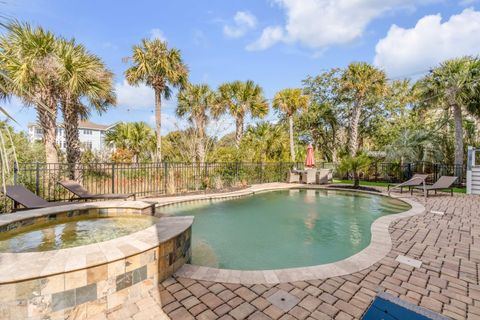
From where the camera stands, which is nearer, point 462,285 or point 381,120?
point 462,285

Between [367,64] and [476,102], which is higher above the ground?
[367,64]

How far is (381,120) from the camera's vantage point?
2080 centimetres

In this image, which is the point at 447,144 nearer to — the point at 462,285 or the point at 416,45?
the point at 416,45

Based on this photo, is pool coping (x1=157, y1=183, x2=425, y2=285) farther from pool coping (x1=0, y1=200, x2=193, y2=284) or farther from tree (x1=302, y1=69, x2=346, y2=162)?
tree (x1=302, y1=69, x2=346, y2=162)

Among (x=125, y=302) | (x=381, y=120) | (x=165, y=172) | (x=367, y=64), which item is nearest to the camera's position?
(x=125, y=302)

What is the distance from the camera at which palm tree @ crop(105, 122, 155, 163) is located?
20016 millimetres

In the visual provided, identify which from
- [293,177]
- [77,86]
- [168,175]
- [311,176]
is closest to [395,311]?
[168,175]

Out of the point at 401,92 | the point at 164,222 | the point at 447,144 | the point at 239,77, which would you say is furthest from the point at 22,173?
the point at 401,92

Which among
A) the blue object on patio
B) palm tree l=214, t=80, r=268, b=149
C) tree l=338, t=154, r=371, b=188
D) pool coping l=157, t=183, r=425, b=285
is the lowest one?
pool coping l=157, t=183, r=425, b=285

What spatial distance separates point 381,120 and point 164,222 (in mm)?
22223

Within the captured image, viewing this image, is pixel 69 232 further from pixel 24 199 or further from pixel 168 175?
pixel 168 175

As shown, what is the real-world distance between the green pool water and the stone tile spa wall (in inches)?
47.9

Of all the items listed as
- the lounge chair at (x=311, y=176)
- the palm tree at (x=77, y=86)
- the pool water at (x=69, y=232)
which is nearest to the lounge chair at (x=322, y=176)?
the lounge chair at (x=311, y=176)

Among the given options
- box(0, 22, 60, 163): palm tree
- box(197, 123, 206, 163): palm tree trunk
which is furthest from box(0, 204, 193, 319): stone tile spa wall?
box(197, 123, 206, 163): palm tree trunk
